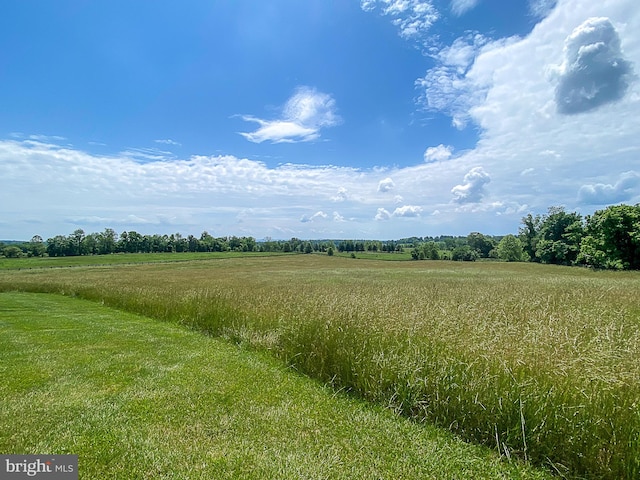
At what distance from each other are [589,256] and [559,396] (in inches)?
1961

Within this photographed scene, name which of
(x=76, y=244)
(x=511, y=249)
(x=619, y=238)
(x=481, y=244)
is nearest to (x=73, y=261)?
(x=76, y=244)

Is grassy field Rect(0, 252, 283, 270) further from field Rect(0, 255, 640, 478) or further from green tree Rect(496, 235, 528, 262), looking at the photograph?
green tree Rect(496, 235, 528, 262)

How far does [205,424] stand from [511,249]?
269ft

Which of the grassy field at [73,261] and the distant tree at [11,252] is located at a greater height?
the distant tree at [11,252]

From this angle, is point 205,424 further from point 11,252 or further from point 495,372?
point 11,252

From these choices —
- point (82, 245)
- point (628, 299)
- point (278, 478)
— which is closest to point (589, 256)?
point (628, 299)

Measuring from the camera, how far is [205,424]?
13.4ft

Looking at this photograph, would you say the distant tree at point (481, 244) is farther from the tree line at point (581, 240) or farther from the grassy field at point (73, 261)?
the grassy field at point (73, 261)

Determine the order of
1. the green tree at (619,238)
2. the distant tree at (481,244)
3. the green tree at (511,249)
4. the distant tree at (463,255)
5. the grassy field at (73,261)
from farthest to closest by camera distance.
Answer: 1. the distant tree at (481,244)
2. the distant tree at (463,255)
3. the green tree at (511,249)
4. the grassy field at (73,261)
5. the green tree at (619,238)

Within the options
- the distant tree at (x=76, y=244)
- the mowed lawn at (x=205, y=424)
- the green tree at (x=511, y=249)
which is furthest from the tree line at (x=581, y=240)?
the distant tree at (x=76, y=244)

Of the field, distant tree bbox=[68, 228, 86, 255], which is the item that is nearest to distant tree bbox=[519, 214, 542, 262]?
the field

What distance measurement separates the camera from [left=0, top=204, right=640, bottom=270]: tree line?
3447cm

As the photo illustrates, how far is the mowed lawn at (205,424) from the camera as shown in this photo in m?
3.26

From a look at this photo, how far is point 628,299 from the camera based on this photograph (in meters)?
10.3
